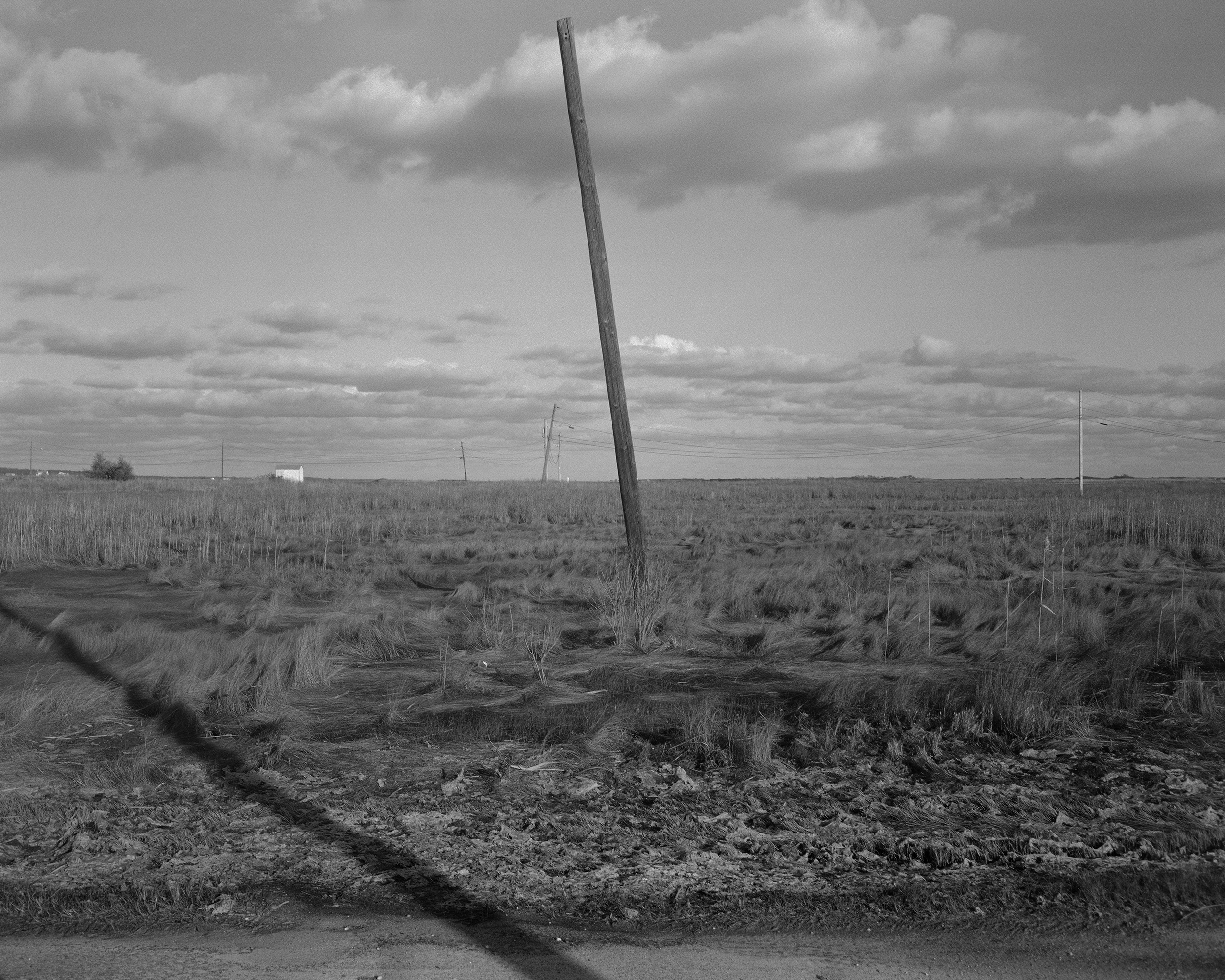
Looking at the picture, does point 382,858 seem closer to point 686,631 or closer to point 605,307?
point 686,631

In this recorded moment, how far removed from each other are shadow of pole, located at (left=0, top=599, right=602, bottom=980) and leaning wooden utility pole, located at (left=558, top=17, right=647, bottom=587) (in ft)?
20.3

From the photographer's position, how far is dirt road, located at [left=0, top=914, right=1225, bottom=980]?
12.4ft

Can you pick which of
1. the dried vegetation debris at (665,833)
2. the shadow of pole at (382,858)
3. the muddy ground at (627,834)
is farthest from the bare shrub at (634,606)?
the shadow of pole at (382,858)

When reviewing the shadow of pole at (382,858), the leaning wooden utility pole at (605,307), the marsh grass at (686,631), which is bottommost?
the shadow of pole at (382,858)

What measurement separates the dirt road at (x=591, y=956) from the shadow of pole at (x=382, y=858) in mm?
14

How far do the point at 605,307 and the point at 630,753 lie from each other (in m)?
7.31

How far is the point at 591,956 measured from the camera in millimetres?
3936

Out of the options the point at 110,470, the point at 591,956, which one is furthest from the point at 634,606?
the point at 110,470

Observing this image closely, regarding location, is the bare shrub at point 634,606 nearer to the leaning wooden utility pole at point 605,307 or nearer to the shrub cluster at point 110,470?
the leaning wooden utility pole at point 605,307

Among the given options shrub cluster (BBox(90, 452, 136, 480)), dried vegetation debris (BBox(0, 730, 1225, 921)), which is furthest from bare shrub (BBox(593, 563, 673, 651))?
shrub cluster (BBox(90, 452, 136, 480))

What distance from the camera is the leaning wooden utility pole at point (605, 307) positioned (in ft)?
41.4

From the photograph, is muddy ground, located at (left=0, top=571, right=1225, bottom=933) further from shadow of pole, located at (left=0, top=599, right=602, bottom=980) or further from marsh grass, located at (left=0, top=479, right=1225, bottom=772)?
marsh grass, located at (left=0, top=479, right=1225, bottom=772)

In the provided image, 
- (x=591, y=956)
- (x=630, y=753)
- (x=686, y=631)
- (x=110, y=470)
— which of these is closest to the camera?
(x=591, y=956)

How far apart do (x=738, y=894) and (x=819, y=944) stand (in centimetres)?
58
